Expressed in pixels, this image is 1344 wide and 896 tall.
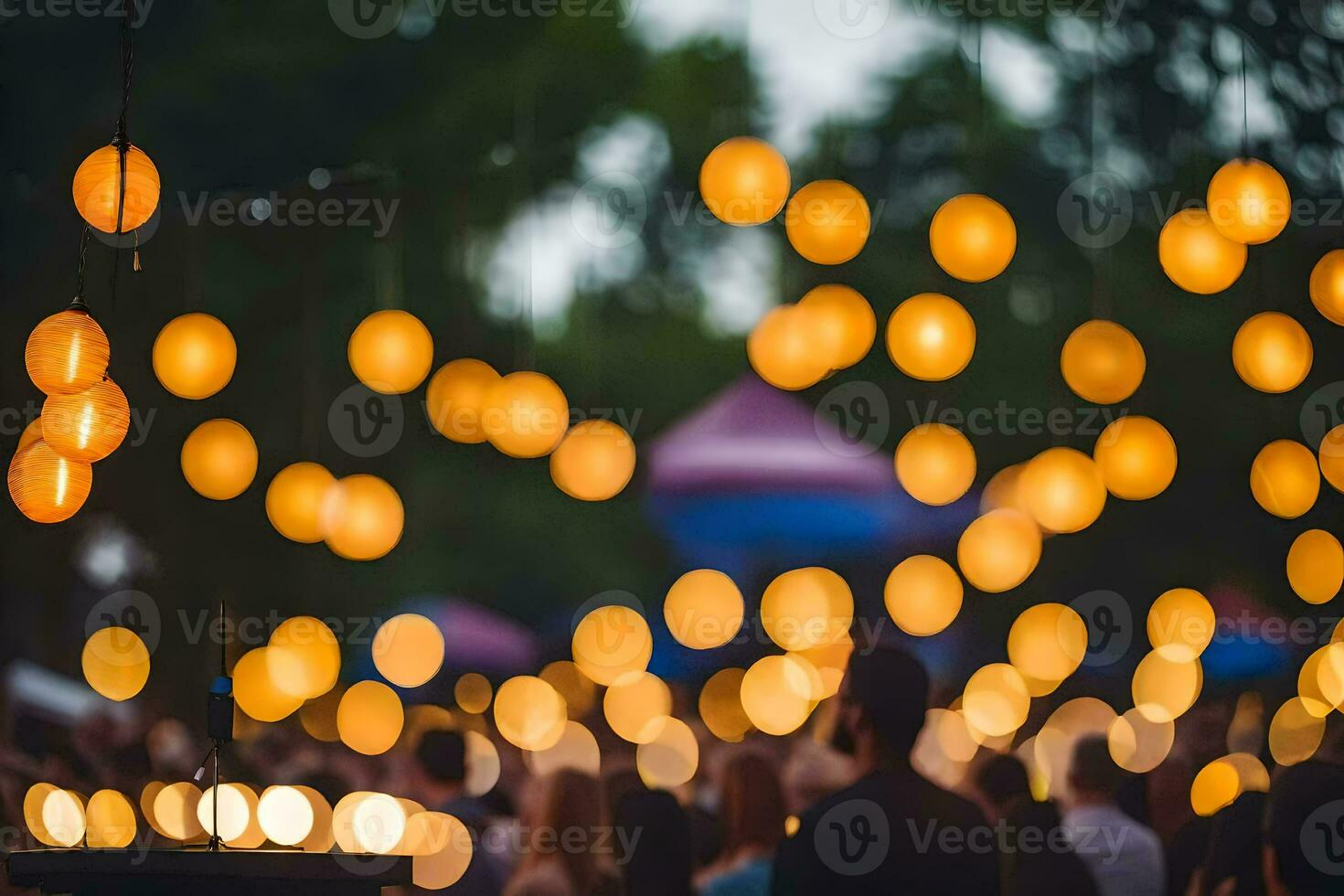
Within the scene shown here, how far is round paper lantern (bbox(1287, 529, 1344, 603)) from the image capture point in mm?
3639

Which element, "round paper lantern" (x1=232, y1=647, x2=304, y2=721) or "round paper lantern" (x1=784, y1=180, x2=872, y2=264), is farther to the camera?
"round paper lantern" (x1=232, y1=647, x2=304, y2=721)

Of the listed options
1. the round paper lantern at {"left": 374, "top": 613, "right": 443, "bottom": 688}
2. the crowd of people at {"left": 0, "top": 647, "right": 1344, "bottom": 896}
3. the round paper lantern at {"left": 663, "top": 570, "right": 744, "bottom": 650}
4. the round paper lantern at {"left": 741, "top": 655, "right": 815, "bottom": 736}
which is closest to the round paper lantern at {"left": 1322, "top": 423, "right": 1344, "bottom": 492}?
the crowd of people at {"left": 0, "top": 647, "right": 1344, "bottom": 896}

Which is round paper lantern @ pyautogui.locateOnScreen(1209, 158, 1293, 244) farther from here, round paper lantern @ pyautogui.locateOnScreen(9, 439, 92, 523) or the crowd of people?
round paper lantern @ pyautogui.locateOnScreen(9, 439, 92, 523)

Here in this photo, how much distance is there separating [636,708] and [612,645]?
0.23m

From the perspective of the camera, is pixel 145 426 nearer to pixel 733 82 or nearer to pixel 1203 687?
pixel 733 82

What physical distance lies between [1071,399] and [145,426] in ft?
10.6

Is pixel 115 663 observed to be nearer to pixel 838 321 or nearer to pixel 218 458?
pixel 218 458

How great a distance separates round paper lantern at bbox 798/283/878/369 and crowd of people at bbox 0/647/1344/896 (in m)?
1.03

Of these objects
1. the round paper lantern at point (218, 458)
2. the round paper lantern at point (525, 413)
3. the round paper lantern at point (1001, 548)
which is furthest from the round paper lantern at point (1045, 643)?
the round paper lantern at point (218, 458)

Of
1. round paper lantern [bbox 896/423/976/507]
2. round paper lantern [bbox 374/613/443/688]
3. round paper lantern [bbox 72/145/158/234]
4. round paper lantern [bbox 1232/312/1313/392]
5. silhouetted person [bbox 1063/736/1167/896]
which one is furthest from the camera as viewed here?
round paper lantern [bbox 374/613/443/688]

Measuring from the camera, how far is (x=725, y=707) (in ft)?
14.6

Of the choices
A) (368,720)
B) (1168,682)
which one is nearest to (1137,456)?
(1168,682)

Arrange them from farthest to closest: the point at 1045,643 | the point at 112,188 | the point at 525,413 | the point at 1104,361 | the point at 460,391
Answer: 1. the point at 460,391
2. the point at 1045,643
3. the point at 525,413
4. the point at 1104,361
5. the point at 112,188

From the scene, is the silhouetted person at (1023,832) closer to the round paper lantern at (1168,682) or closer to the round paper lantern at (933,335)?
the round paper lantern at (1168,682)
